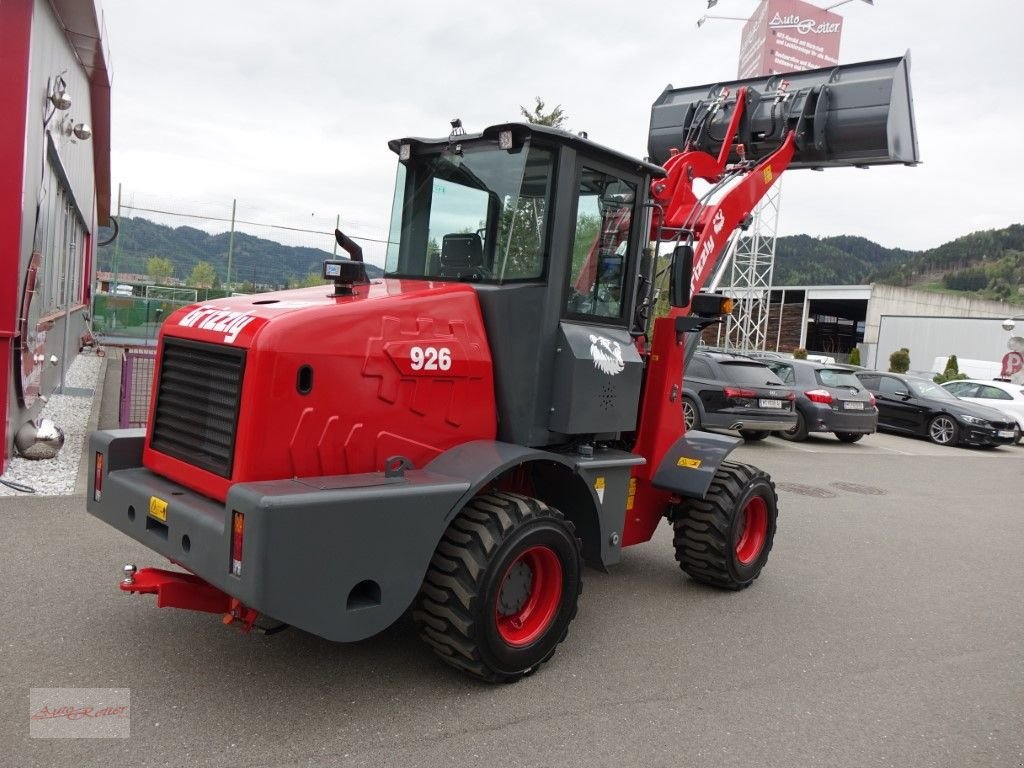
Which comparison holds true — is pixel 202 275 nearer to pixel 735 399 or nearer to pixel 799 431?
pixel 735 399

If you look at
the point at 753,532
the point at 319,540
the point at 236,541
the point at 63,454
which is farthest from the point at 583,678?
the point at 63,454

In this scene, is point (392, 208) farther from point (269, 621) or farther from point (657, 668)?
point (657, 668)

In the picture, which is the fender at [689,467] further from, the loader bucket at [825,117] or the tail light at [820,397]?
the tail light at [820,397]

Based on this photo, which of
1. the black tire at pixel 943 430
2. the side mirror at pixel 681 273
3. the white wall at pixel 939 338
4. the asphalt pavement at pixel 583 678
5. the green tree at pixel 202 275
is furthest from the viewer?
the white wall at pixel 939 338

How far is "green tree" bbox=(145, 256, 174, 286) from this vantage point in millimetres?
18828

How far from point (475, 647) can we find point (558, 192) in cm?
234

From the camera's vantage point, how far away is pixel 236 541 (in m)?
3.34

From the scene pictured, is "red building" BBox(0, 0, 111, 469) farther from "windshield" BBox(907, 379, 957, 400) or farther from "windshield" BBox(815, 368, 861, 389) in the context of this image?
"windshield" BBox(907, 379, 957, 400)

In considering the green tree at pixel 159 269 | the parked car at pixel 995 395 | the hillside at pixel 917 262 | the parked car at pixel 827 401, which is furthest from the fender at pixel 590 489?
the hillside at pixel 917 262

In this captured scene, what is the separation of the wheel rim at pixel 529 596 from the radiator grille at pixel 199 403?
149cm

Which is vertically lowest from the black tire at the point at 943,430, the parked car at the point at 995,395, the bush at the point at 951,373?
the black tire at the point at 943,430

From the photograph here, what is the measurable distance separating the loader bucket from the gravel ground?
604 cm

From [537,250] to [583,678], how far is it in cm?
222

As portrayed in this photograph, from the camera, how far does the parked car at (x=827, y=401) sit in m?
15.0
